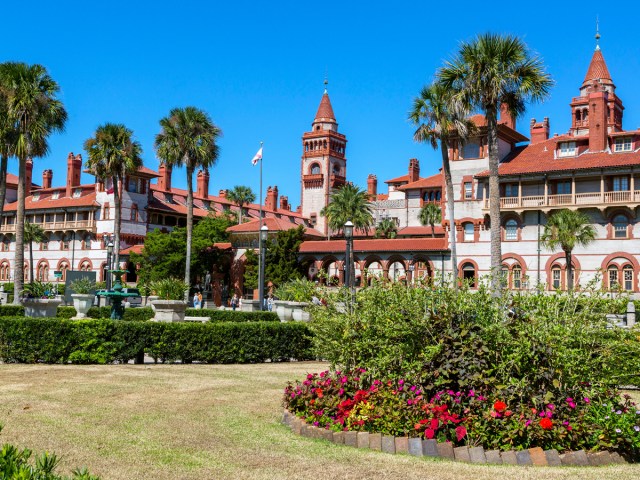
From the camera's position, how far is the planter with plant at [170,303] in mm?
23922

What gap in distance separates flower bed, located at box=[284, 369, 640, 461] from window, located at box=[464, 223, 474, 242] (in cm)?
4016

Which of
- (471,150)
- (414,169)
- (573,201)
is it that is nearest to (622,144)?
(573,201)

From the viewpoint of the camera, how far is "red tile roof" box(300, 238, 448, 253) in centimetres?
5188

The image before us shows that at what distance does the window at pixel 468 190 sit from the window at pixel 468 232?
202cm

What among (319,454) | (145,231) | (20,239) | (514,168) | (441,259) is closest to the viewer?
(319,454)

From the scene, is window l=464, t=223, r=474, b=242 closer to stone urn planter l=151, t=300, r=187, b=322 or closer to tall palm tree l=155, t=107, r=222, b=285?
tall palm tree l=155, t=107, r=222, b=285

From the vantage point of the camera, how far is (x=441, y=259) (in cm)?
5153

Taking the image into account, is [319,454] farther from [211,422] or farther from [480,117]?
[480,117]

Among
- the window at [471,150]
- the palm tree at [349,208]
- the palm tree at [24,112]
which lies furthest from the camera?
the palm tree at [349,208]

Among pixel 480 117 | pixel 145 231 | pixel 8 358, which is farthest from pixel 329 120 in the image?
pixel 8 358

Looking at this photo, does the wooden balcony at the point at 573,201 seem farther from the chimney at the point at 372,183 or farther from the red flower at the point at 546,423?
the chimney at the point at 372,183

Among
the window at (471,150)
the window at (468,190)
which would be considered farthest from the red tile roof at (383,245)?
the window at (471,150)

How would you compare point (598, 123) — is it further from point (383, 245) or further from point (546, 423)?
point (546, 423)

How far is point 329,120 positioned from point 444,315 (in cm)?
9334
